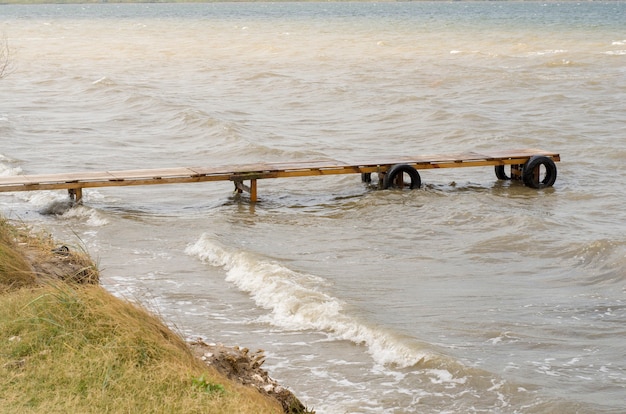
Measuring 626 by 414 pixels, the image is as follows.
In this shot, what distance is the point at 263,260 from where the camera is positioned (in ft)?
44.0

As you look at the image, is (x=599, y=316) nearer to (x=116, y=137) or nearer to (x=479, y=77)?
(x=116, y=137)

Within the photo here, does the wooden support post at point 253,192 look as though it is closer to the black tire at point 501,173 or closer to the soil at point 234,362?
the black tire at point 501,173

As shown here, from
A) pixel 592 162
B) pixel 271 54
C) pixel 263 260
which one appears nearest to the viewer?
pixel 263 260

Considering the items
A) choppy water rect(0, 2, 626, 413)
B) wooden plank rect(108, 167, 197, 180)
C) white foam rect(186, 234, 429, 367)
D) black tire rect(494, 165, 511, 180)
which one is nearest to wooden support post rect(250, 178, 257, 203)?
choppy water rect(0, 2, 626, 413)

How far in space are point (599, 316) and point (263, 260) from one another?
473 cm

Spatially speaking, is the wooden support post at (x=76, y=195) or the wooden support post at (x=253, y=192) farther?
the wooden support post at (x=253, y=192)

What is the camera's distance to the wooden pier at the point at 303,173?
1670cm

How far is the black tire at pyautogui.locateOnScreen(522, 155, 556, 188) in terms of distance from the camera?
18.8 meters

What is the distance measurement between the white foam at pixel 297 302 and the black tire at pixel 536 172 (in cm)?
742

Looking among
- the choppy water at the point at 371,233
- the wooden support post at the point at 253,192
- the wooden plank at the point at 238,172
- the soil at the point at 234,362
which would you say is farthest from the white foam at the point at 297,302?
the wooden support post at the point at 253,192

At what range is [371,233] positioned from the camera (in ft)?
50.7

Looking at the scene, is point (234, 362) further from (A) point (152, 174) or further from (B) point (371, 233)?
(A) point (152, 174)

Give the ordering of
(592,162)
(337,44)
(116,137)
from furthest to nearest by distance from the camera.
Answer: (337,44) < (116,137) < (592,162)

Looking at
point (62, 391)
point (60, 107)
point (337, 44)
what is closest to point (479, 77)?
point (60, 107)
